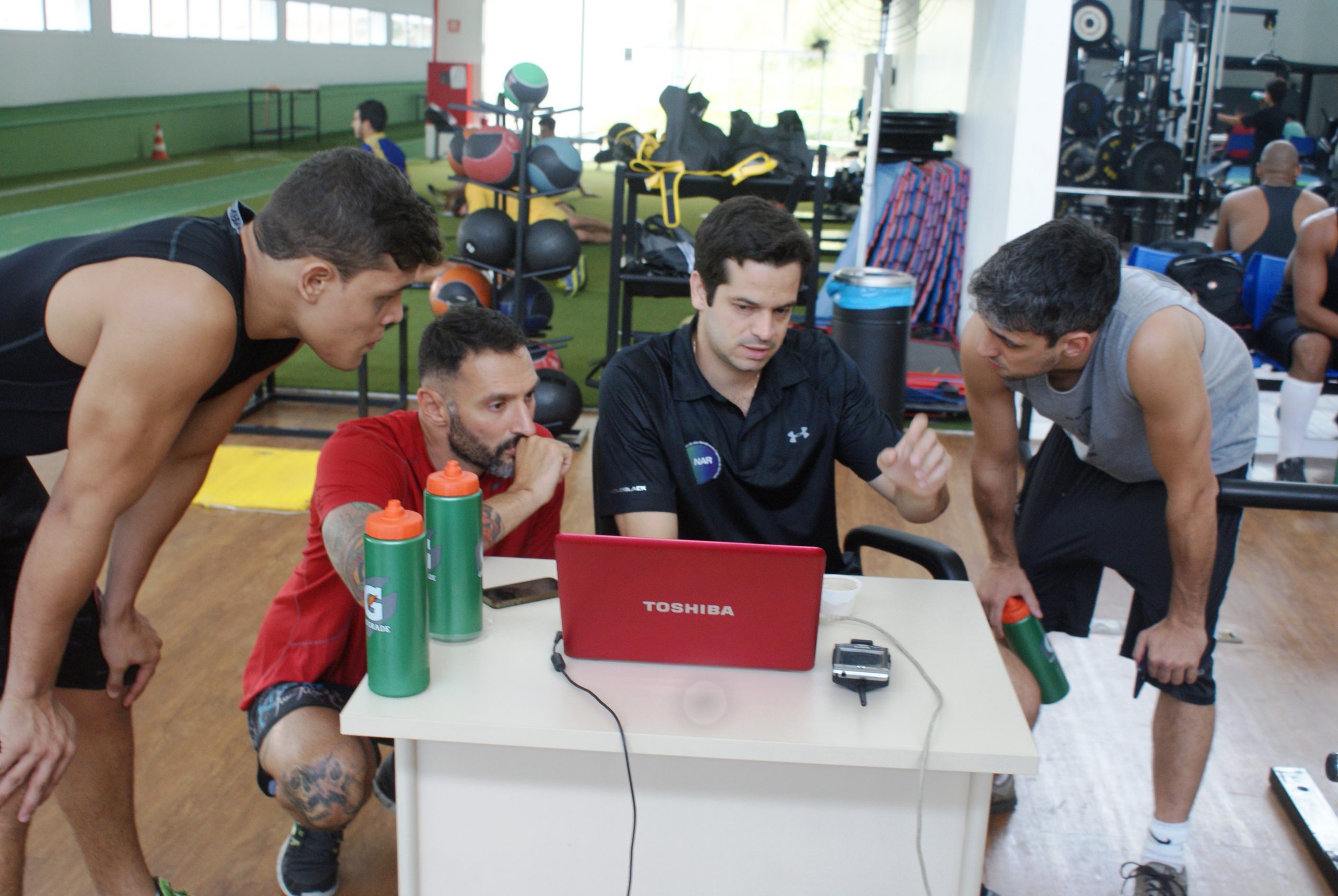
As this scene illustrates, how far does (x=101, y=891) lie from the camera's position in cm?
171

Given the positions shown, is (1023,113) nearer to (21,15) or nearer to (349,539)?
(349,539)

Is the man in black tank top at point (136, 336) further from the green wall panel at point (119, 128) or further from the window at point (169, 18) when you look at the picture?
the window at point (169, 18)

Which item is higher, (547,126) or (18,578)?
(547,126)

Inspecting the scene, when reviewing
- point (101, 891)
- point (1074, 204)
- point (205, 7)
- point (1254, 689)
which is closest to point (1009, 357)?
point (1254, 689)

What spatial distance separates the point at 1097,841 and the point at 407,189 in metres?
1.70

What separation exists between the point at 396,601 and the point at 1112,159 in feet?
20.7

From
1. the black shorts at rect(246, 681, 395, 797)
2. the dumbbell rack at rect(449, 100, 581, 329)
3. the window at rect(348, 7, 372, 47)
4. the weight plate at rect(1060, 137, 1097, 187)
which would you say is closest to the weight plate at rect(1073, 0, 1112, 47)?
the weight plate at rect(1060, 137, 1097, 187)

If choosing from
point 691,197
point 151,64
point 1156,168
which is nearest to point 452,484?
point 691,197

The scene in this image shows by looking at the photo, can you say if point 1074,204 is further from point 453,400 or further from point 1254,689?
point 453,400

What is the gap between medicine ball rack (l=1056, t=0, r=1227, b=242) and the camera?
639cm

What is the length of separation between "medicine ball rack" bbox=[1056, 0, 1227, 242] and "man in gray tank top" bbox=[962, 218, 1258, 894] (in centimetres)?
443

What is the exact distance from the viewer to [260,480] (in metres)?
3.90

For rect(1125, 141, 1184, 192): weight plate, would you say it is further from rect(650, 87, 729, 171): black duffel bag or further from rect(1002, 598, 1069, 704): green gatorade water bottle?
rect(1002, 598, 1069, 704): green gatorade water bottle

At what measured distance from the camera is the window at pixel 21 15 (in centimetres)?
950
